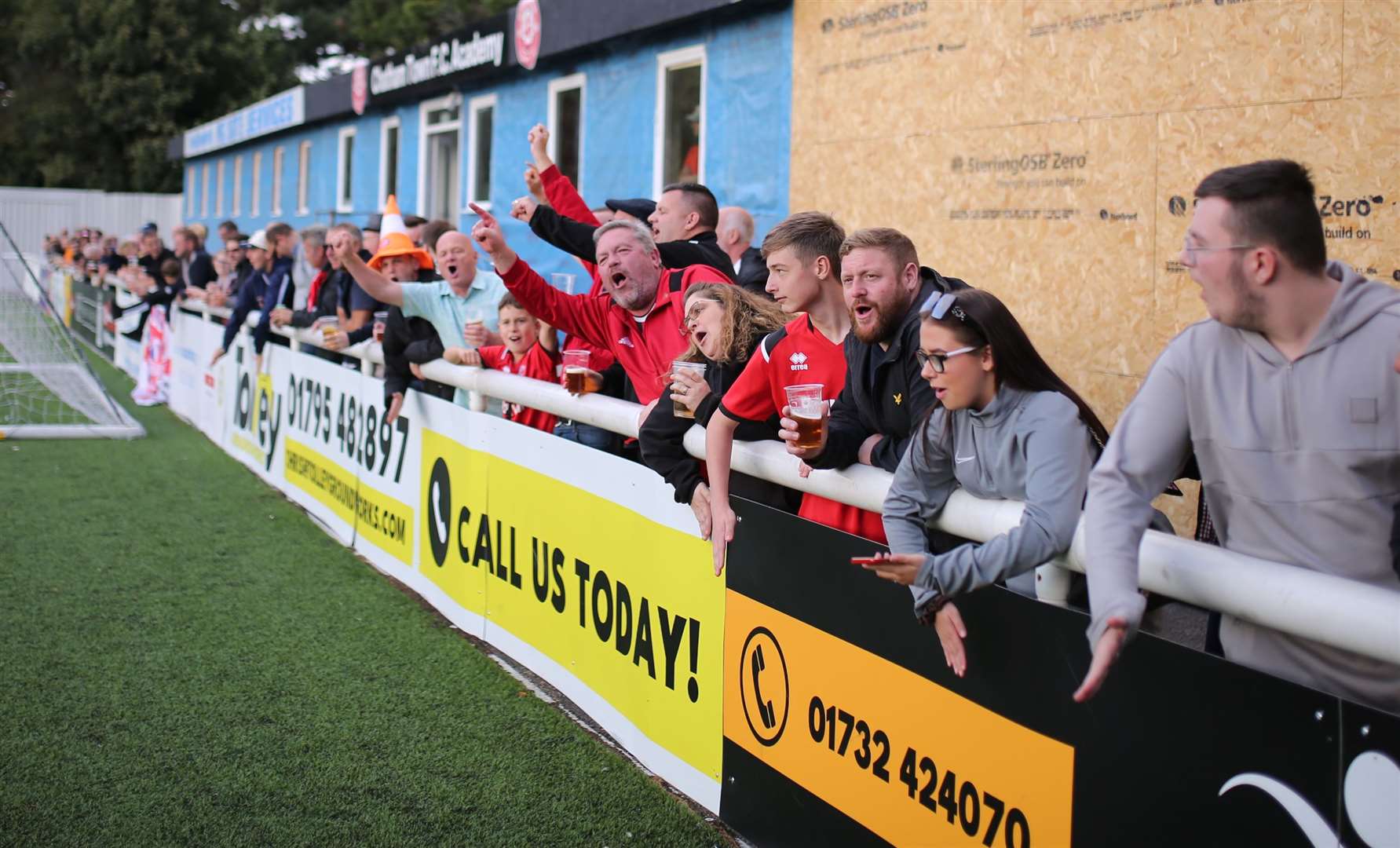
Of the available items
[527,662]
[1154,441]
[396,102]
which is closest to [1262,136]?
[527,662]

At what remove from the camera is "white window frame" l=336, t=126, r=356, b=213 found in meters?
20.8

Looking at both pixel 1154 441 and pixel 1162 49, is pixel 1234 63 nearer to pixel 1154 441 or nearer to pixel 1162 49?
pixel 1162 49

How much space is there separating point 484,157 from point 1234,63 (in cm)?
1076

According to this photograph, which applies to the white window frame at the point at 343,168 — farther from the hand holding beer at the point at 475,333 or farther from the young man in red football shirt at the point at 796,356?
the young man in red football shirt at the point at 796,356

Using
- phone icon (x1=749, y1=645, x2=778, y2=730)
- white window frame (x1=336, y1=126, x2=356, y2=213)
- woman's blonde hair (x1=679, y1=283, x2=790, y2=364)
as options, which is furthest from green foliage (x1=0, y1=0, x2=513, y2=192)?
phone icon (x1=749, y1=645, x2=778, y2=730)

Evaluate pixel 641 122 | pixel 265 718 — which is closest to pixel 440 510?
pixel 265 718

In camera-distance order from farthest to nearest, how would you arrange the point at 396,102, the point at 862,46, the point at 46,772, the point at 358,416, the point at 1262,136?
the point at 396,102, the point at 862,46, the point at 358,416, the point at 1262,136, the point at 46,772

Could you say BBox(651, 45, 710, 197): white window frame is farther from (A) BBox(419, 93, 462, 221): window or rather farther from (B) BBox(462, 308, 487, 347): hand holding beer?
(B) BBox(462, 308, 487, 347): hand holding beer

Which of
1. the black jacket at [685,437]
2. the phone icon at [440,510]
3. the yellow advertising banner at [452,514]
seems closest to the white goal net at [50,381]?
the yellow advertising banner at [452,514]

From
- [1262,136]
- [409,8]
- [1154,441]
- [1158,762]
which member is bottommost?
[1158,762]

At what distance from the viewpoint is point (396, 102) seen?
1839cm

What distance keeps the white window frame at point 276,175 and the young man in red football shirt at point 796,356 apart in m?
23.1

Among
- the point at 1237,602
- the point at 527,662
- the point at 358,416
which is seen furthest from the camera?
the point at 358,416

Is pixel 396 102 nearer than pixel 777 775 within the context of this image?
No
